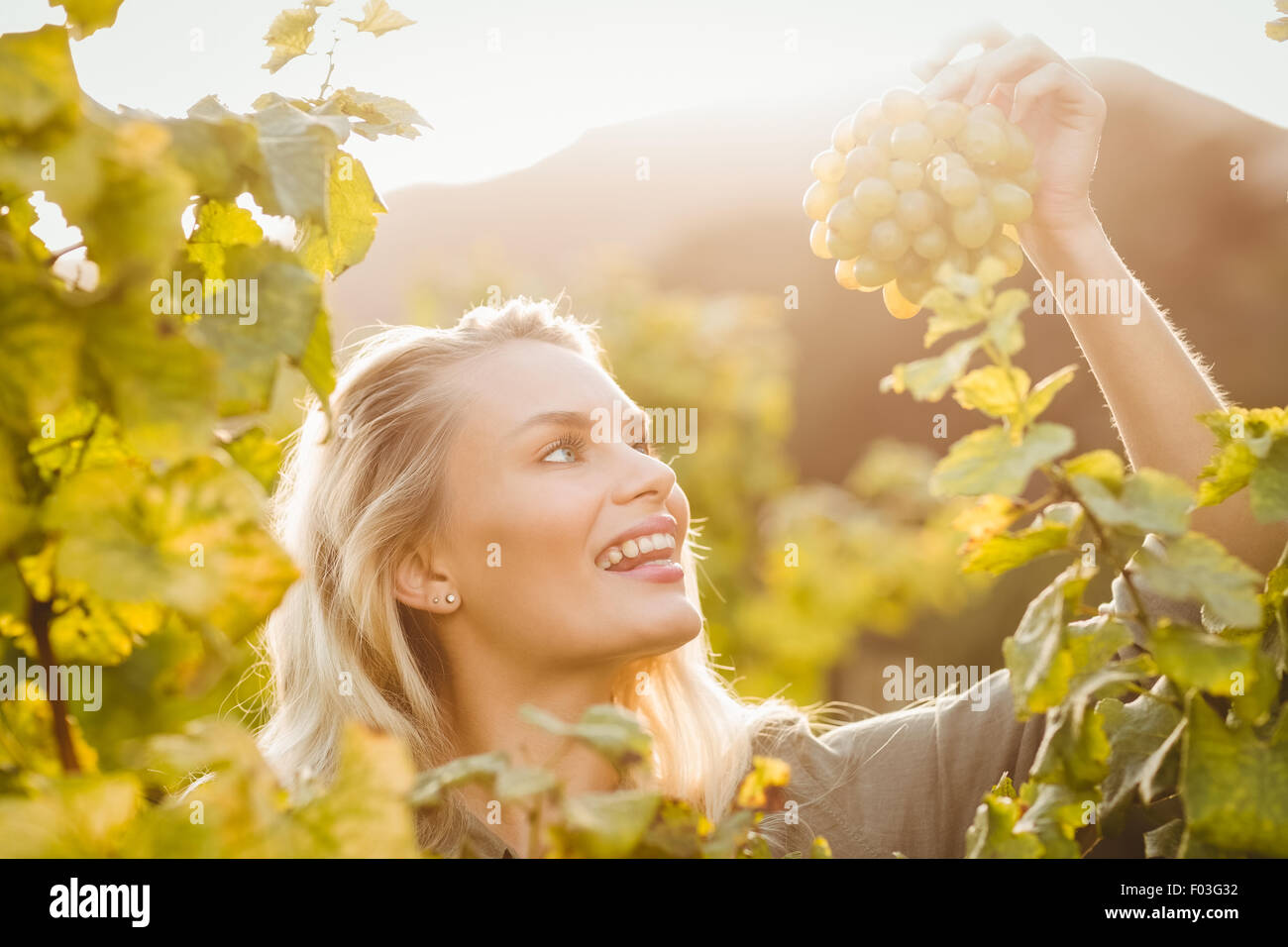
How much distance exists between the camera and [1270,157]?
6996 millimetres

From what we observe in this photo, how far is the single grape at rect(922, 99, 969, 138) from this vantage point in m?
1.00

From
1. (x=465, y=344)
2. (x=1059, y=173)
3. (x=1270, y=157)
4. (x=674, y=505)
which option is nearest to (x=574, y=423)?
(x=674, y=505)

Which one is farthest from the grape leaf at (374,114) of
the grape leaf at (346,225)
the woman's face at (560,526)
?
the woman's face at (560,526)

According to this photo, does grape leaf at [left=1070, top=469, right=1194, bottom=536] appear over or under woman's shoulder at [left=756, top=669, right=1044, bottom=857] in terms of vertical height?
over

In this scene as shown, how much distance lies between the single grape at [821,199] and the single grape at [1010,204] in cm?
16

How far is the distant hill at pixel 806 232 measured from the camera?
7.10 metres

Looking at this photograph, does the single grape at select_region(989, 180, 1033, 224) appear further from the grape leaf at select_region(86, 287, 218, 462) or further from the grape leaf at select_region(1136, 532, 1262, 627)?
the grape leaf at select_region(86, 287, 218, 462)

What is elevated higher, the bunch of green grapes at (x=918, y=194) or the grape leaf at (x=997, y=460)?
the bunch of green grapes at (x=918, y=194)

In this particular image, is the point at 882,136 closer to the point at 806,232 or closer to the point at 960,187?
the point at 960,187

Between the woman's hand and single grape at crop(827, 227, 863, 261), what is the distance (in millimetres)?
263

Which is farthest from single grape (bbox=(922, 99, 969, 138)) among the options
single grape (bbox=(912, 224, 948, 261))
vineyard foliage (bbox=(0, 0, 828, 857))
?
vineyard foliage (bbox=(0, 0, 828, 857))

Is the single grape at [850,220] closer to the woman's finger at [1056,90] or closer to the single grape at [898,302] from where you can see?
the single grape at [898,302]
